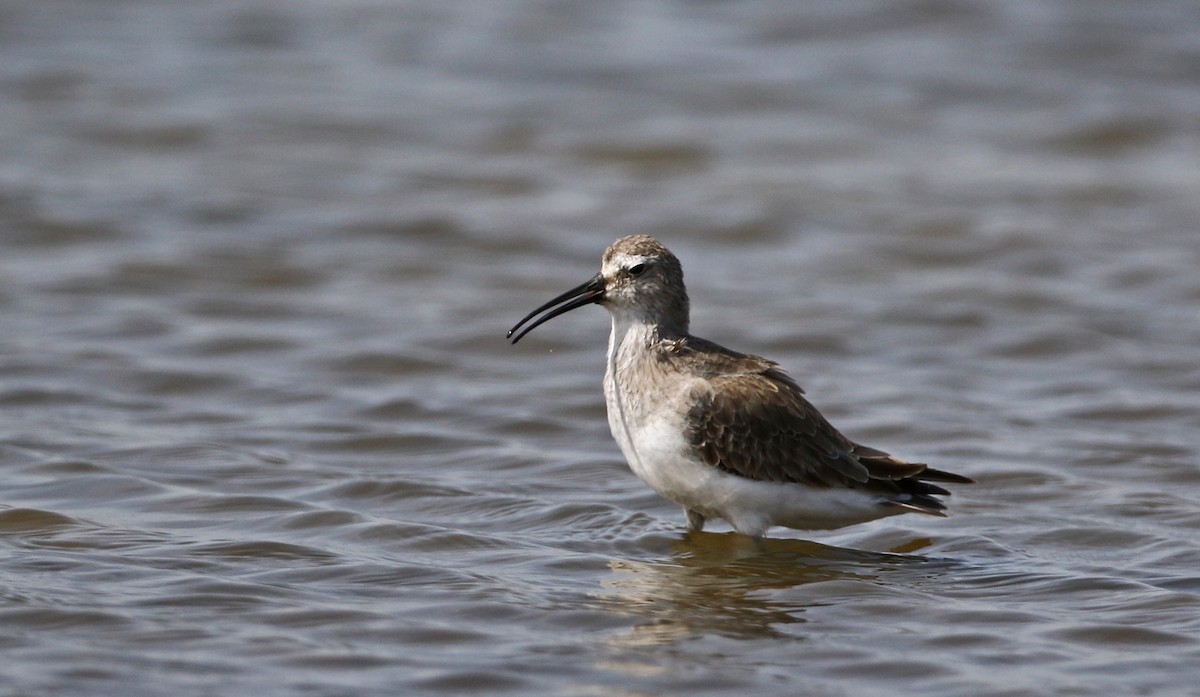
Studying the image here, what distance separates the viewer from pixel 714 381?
836 centimetres

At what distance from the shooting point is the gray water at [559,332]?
23.0ft

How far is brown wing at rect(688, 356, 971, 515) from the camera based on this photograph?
318 inches

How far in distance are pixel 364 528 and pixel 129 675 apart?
220cm

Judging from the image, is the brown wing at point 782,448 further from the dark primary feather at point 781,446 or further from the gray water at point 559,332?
the gray water at point 559,332

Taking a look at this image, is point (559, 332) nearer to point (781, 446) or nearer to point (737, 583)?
point (781, 446)

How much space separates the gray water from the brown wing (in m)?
0.43

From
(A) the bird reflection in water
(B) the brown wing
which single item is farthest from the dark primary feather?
(A) the bird reflection in water

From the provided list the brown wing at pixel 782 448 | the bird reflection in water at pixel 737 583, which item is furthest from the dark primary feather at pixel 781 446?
the bird reflection in water at pixel 737 583

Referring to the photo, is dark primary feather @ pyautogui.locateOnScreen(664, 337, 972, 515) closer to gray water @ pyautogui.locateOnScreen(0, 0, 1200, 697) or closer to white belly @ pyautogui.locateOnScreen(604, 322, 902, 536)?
white belly @ pyautogui.locateOnScreen(604, 322, 902, 536)

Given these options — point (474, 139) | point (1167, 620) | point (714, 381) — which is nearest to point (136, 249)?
point (474, 139)

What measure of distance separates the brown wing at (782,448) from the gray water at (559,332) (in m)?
0.43

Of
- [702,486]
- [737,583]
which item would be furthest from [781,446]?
[737,583]

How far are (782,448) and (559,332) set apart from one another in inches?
174

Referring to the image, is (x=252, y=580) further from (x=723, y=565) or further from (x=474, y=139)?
(x=474, y=139)
